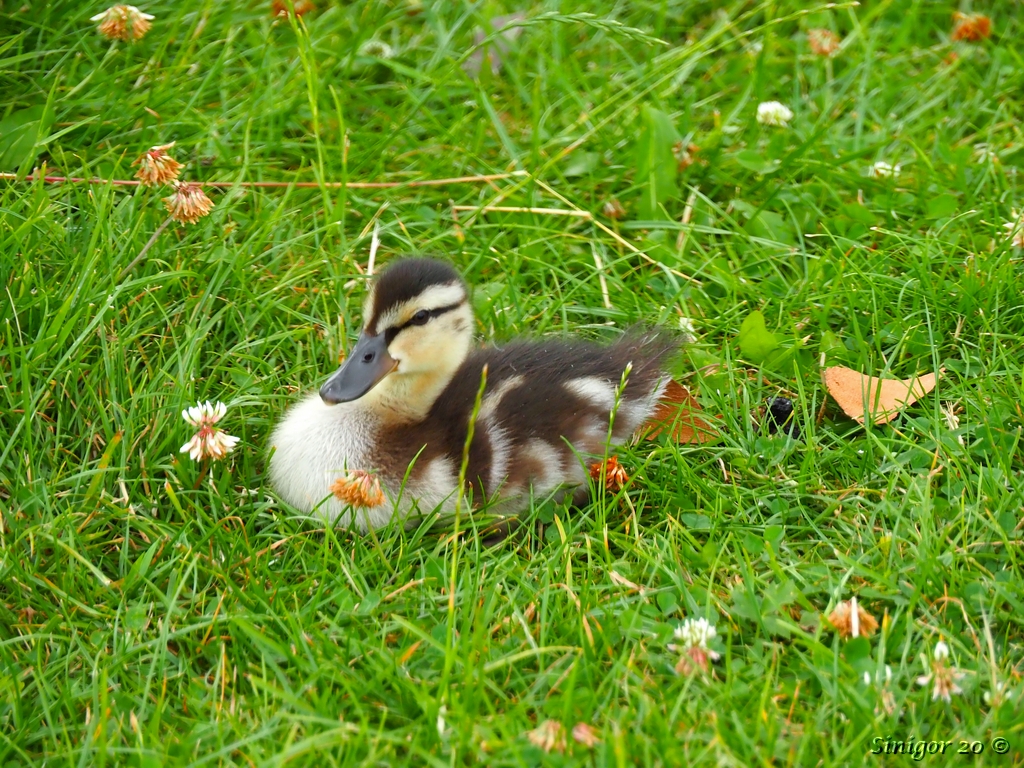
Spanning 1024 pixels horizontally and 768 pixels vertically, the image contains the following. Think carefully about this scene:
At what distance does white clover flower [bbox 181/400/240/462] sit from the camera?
2348mm

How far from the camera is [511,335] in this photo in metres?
3.01

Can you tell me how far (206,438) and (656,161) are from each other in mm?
1696

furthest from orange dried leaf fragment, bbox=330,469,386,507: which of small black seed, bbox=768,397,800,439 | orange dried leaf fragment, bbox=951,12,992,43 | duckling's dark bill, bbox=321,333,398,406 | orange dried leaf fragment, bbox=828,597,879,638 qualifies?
orange dried leaf fragment, bbox=951,12,992,43

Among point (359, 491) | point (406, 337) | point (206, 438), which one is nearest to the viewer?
point (359, 491)

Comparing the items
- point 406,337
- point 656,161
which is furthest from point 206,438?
point 656,161

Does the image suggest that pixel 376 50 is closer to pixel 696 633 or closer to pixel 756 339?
pixel 756 339

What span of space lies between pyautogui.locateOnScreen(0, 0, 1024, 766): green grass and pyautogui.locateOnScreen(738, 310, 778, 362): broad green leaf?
0.05 ft

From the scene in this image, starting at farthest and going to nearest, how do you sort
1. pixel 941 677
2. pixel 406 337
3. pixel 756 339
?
pixel 756 339 → pixel 406 337 → pixel 941 677

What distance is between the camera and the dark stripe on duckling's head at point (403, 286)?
8.07 feet

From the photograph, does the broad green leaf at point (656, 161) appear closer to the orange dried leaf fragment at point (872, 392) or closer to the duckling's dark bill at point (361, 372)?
the orange dried leaf fragment at point (872, 392)

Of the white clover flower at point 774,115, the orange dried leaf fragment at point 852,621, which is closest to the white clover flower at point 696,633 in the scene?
the orange dried leaf fragment at point 852,621

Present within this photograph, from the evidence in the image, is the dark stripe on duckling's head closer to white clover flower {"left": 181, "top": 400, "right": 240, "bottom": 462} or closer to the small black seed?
white clover flower {"left": 181, "top": 400, "right": 240, "bottom": 462}

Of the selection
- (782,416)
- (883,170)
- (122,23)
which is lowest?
(782,416)

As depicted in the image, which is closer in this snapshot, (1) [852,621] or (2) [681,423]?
(1) [852,621]
